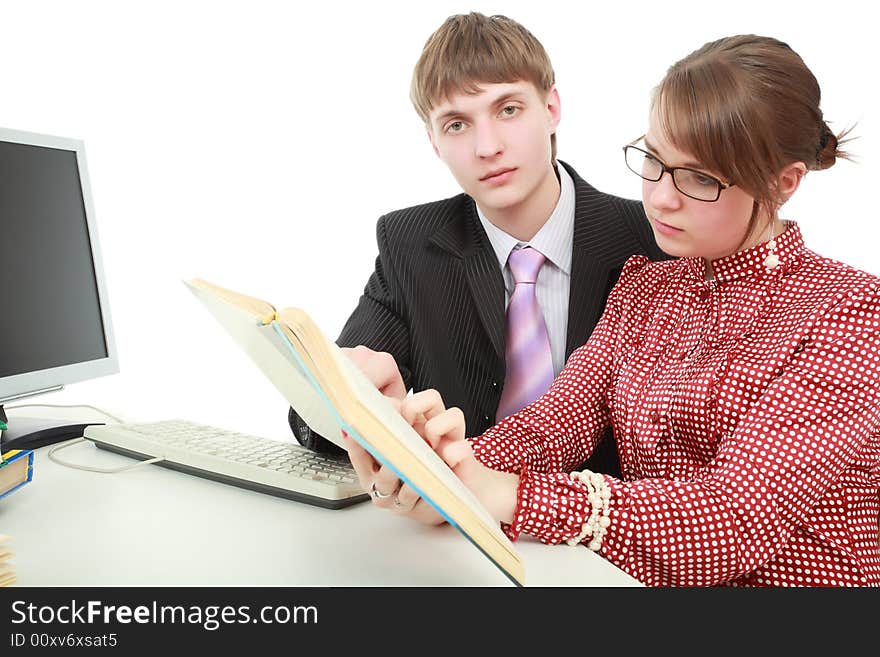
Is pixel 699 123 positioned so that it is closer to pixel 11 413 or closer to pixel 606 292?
pixel 606 292

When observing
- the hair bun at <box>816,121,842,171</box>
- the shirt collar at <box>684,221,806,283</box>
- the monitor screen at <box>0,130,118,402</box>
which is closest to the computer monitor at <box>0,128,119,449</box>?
the monitor screen at <box>0,130,118,402</box>

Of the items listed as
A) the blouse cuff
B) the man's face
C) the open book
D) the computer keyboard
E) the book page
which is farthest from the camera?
the man's face

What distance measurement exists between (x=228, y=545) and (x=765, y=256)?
813mm

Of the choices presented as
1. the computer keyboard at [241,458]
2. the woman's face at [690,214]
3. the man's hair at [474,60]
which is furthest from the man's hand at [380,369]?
the man's hair at [474,60]

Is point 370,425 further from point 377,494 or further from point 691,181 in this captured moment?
point 691,181

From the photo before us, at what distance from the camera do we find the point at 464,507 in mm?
689

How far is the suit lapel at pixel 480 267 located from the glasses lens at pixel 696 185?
0.58 metres

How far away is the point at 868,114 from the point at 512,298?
1.73m

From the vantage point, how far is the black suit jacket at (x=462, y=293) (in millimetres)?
1629

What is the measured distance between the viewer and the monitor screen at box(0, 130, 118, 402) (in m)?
1.38

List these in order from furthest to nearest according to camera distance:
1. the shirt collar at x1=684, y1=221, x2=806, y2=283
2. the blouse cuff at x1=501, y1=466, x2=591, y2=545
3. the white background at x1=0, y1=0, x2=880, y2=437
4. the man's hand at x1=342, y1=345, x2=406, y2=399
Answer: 1. the white background at x1=0, y1=0, x2=880, y2=437
2. the man's hand at x1=342, y1=345, x2=406, y2=399
3. the shirt collar at x1=684, y1=221, x2=806, y2=283
4. the blouse cuff at x1=501, y1=466, x2=591, y2=545

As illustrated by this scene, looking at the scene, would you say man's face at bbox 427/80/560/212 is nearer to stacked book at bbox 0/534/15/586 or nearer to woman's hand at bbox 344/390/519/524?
woman's hand at bbox 344/390/519/524

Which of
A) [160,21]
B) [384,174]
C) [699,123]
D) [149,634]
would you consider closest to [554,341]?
[699,123]

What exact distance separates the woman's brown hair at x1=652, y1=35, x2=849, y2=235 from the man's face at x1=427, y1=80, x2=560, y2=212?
19.4 inches
